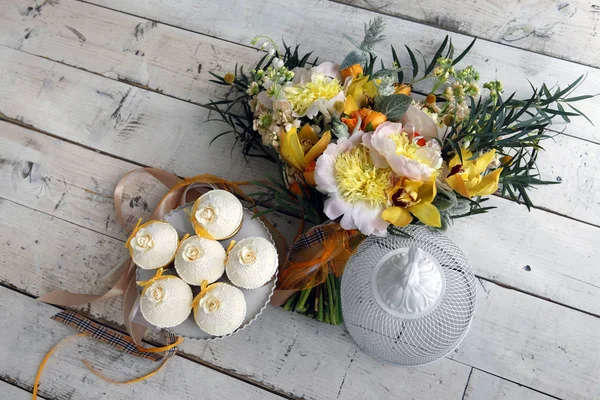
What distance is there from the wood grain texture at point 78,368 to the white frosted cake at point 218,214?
10.1 inches

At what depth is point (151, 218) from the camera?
2.83ft

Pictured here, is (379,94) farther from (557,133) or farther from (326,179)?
(557,133)

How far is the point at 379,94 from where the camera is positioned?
73 cm

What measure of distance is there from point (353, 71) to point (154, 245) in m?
0.38

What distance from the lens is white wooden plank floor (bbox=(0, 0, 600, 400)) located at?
33.0 inches

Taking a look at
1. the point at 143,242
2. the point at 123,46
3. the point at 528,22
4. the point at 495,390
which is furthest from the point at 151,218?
the point at 528,22

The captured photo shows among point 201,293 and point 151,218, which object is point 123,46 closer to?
point 151,218

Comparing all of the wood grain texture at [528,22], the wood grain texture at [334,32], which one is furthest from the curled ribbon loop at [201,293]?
the wood grain texture at [528,22]

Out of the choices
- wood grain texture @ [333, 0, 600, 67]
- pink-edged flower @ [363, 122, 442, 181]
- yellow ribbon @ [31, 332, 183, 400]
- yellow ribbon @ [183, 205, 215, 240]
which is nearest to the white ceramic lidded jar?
pink-edged flower @ [363, 122, 442, 181]

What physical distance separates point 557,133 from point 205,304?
64 cm

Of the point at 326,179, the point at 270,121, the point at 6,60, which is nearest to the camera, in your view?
the point at 326,179

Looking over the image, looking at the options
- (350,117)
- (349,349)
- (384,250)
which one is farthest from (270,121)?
(349,349)

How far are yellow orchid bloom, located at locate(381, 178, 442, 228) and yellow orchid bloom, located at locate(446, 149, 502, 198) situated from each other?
0.16ft

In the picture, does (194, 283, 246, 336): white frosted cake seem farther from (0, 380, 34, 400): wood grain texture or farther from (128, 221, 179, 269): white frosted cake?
(0, 380, 34, 400): wood grain texture
